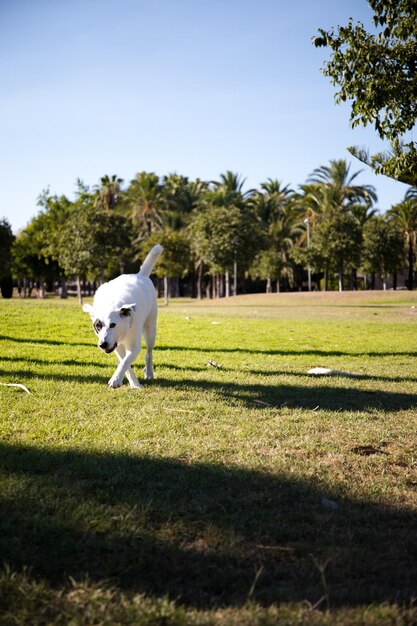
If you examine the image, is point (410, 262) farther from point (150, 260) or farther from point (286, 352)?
point (150, 260)

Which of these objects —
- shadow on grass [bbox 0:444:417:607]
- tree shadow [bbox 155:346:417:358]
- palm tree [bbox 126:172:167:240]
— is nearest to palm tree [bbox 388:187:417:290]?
palm tree [bbox 126:172:167:240]

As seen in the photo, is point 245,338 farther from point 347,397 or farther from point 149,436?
point 149,436

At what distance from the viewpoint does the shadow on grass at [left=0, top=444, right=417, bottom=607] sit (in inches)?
113

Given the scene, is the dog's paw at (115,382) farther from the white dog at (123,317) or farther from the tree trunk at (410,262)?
the tree trunk at (410,262)

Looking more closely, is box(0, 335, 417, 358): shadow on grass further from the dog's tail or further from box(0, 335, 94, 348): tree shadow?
the dog's tail

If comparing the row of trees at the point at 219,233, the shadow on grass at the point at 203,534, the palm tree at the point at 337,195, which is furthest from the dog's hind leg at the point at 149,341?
the palm tree at the point at 337,195

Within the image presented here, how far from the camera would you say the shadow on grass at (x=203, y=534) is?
2.87m

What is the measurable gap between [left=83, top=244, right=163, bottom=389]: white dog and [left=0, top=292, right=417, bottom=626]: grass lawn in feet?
1.47

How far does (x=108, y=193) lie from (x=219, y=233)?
2912cm

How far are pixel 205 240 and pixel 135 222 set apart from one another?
24057 mm

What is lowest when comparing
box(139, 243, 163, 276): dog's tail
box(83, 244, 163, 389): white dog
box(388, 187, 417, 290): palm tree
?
box(83, 244, 163, 389): white dog

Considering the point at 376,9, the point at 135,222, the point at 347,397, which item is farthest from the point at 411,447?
the point at 135,222

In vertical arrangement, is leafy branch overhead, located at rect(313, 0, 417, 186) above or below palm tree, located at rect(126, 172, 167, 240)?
below

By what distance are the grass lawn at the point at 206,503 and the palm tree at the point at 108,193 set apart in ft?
231
